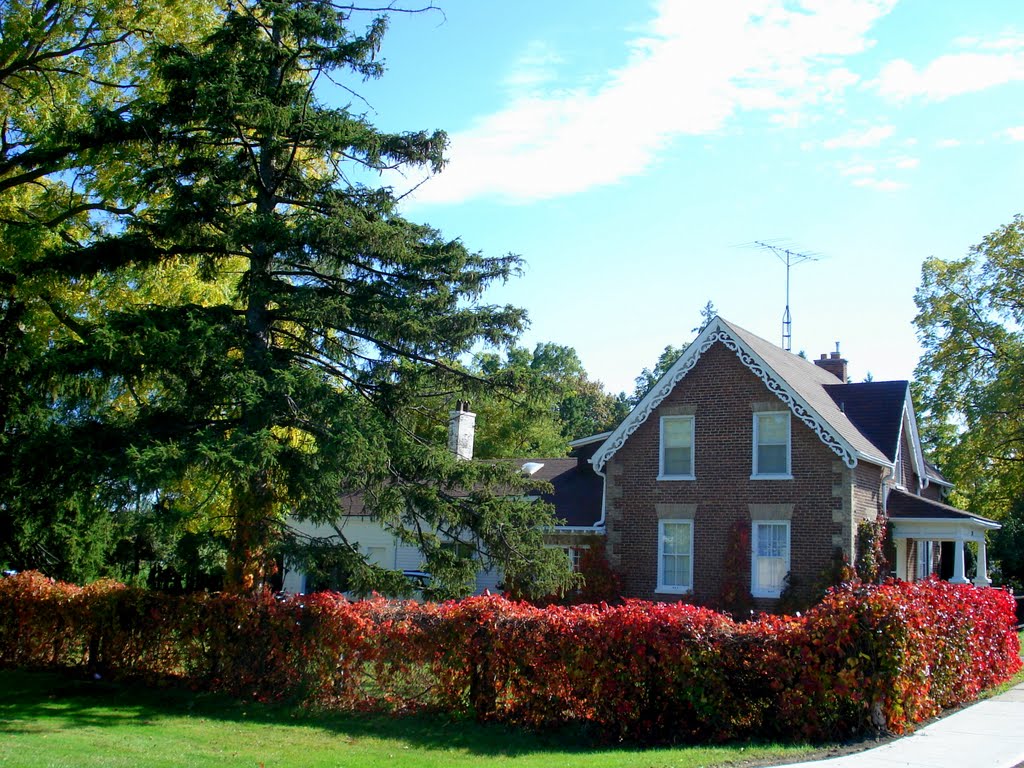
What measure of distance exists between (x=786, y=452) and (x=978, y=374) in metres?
22.4

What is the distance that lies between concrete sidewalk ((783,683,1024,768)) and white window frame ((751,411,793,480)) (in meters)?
10.3

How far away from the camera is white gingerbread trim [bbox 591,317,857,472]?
76.5ft

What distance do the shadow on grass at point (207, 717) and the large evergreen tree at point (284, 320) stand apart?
2.14 m

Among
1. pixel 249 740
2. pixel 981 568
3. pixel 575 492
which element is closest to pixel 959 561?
pixel 981 568

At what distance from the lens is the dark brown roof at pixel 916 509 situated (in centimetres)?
2435

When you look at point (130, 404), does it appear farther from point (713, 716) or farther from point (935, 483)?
point (935, 483)

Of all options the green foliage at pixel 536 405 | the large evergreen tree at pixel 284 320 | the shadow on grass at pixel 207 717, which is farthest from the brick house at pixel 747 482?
the shadow on grass at pixel 207 717

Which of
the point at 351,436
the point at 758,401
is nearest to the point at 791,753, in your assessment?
the point at 351,436

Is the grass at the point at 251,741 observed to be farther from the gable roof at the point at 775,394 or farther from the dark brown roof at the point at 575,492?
the gable roof at the point at 775,394

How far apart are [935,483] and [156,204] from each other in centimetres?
2793

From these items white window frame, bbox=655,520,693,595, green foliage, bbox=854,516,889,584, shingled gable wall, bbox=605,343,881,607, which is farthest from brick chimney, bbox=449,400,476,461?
green foliage, bbox=854,516,889,584

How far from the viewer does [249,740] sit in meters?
11.7

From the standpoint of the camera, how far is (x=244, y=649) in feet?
47.6

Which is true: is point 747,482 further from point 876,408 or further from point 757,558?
point 876,408
